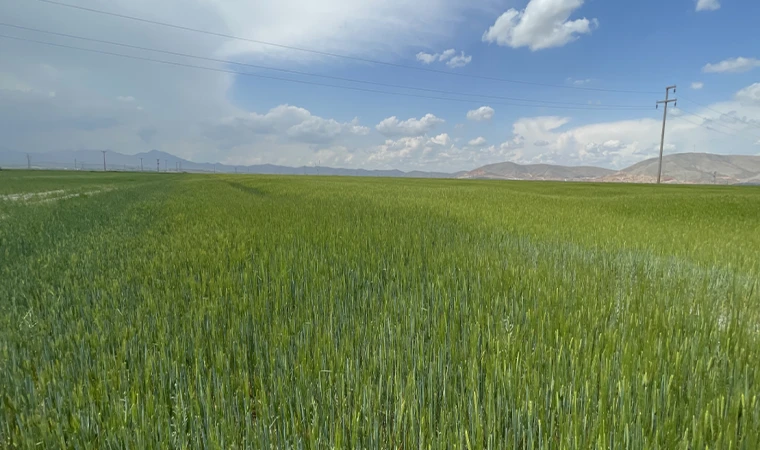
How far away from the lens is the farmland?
1329 mm

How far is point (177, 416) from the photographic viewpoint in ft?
4.42

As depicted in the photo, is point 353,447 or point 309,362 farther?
point 309,362

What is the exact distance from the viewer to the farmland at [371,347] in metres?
1.33

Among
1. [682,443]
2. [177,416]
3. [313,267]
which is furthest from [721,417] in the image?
[313,267]

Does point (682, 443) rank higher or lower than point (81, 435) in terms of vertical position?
higher

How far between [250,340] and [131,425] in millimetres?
837

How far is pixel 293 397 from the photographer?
4.99 feet

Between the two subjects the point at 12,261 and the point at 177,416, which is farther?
the point at 12,261

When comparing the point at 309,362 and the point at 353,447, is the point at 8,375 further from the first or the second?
the point at 353,447

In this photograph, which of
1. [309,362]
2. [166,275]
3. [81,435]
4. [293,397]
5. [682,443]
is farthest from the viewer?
[166,275]

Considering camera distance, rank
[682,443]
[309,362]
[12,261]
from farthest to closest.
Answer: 1. [12,261]
2. [309,362]
3. [682,443]

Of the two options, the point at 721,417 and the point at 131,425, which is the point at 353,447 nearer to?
the point at 131,425

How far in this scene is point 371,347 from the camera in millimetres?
2020

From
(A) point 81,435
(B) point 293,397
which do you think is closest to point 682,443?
(B) point 293,397
